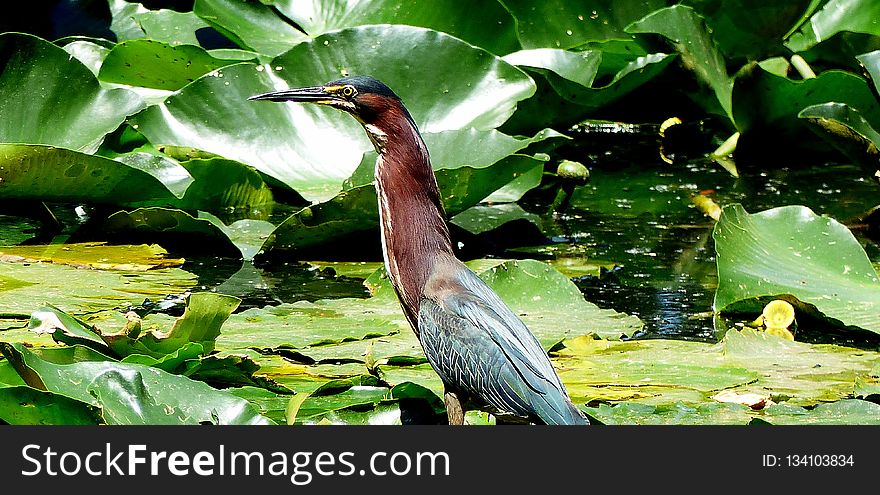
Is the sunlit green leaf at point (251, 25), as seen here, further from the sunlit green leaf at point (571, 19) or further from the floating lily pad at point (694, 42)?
the floating lily pad at point (694, 42)

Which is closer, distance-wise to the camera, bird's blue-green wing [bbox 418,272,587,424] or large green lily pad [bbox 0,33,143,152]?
bird's blue-green wing [bbox 418,272,587,424]

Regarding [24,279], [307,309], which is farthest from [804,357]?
[24,279]

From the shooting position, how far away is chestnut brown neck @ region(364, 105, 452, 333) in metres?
2.58

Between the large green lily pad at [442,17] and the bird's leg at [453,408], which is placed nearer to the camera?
the bird's leg at [453,408]

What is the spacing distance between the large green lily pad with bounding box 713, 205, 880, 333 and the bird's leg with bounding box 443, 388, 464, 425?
92cm

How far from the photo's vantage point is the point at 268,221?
3787mm

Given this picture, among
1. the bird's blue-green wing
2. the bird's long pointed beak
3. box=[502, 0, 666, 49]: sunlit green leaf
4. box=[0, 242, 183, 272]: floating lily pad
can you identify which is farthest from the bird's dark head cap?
box=[502, 0, 666, 49]: sunlit green leaf

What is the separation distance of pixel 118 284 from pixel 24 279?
8.5 inches

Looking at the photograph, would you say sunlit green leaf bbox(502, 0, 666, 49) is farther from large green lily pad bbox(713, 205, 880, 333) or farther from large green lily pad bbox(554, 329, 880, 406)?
large green lily pad bbox(554, 329, 880, 406)

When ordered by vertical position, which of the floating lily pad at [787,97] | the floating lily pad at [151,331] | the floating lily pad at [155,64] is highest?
the floating lily pad at [155,64]

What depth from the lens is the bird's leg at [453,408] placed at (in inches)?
92.4

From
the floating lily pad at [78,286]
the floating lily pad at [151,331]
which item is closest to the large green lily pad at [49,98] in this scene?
the floating lily pad at [78,286]

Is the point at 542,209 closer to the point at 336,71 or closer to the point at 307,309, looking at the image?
the point at 336,71

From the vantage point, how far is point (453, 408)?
237cm
